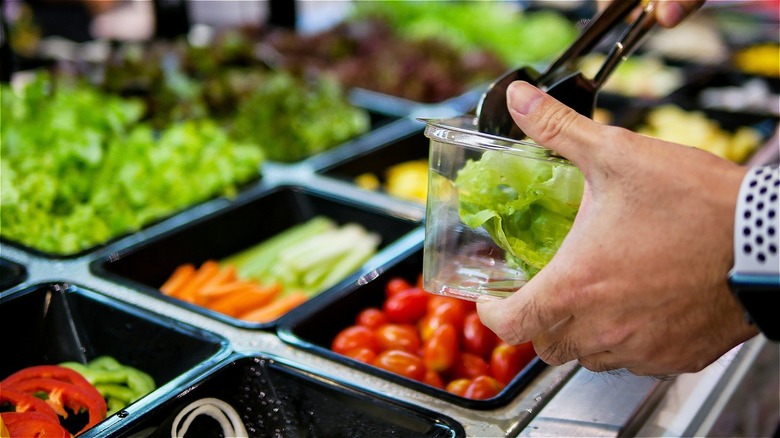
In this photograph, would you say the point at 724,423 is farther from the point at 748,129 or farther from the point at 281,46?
the point at 281,46

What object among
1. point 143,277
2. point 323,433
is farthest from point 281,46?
point 323,433

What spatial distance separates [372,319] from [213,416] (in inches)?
22.6

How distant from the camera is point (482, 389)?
181 cm

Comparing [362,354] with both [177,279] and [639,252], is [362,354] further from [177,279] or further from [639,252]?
[639,252]

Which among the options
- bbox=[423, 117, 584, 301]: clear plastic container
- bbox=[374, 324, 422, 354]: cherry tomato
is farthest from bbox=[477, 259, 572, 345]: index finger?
bbox=[374, 324, 422, 354]: cherry tomato

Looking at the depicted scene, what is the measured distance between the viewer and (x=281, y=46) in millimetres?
4715

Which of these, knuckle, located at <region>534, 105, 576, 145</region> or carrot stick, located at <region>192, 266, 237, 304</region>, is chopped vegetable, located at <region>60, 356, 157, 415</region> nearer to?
carrot stick, located at <region>192, 266, 237, 304</region>

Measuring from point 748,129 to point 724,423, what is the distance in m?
2.43

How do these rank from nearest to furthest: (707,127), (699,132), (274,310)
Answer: (274,310)
(699,132)
(707,127)

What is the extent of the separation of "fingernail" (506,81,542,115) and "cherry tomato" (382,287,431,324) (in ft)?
3.36

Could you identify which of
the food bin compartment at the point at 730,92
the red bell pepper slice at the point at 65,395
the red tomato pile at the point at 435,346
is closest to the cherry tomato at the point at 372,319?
the red tomato pile at the point at 435,346

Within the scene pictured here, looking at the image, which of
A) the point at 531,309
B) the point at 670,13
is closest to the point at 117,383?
the point at 531,309

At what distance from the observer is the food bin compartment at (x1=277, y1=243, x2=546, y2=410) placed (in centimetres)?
173

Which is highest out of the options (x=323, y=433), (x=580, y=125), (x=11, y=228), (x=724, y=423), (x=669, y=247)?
(x=580, y=125)
